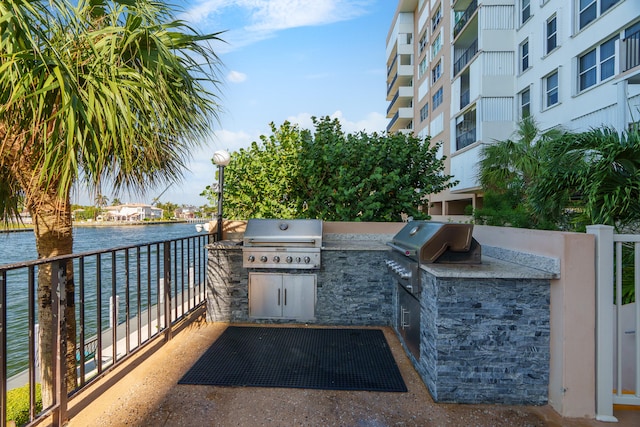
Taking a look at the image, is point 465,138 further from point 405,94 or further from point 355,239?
point 405,94

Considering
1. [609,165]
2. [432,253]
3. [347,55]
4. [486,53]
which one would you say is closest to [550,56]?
[486,53]

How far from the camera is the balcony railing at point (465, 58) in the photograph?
13.7 metres

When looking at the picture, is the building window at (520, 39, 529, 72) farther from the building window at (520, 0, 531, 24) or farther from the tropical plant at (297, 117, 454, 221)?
the tropical plant at (297, 117, 454, 221)

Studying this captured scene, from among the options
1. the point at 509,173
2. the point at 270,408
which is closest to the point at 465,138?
the point at 509,173

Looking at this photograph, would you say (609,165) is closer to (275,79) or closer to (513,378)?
Result: (513,378)

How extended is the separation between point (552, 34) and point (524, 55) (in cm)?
176

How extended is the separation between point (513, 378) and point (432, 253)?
934 millimetres

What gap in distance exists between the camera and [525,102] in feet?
40.2

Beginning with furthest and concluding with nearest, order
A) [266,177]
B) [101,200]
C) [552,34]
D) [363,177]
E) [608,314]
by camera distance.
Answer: [552,34] < [266,177] < [363,177] < [101,200] < [608,314]

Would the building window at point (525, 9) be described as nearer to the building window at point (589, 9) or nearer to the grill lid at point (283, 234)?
the building window at point (589, 9)

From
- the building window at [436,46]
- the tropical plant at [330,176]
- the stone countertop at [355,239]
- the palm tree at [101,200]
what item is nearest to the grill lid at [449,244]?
the stone countertop at [355,239]

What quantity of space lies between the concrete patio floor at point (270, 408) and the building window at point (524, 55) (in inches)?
510

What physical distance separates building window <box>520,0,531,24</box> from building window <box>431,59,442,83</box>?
6.39 meters

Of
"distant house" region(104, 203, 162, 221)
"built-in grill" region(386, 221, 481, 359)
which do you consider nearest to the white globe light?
"distant house" region(104, 203, 162, 221)
